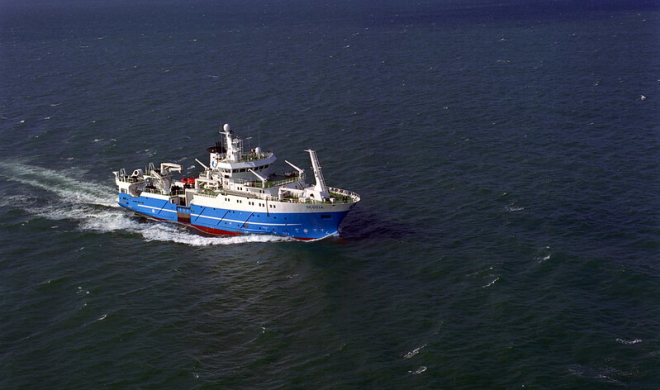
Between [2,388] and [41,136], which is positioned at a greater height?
[41,136]

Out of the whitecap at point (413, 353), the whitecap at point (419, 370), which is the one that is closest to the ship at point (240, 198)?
the whitecap at point (413, 353)

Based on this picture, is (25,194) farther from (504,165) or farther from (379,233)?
(504,165)

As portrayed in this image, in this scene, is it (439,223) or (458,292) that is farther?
(439,223)

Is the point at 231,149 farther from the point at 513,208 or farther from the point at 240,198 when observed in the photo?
the point at 513,208

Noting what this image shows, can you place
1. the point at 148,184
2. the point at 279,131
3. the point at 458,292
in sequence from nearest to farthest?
the point at 458,292
the point at 148,184
the point at 279,131

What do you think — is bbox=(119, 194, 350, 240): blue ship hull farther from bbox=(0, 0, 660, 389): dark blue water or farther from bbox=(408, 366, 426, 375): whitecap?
bbox=(408, 366, 426, 375): whitecap

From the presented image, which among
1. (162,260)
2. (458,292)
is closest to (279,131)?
(162,260)

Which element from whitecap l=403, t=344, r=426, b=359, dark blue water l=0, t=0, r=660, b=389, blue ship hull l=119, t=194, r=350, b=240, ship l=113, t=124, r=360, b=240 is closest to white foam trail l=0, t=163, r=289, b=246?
dark blue water l=0, t=0, r=660, b=389

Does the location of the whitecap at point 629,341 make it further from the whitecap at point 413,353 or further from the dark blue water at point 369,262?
the whitecap at point 413,353

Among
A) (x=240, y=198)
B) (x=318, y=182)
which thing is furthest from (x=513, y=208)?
(x=240, y=198)
